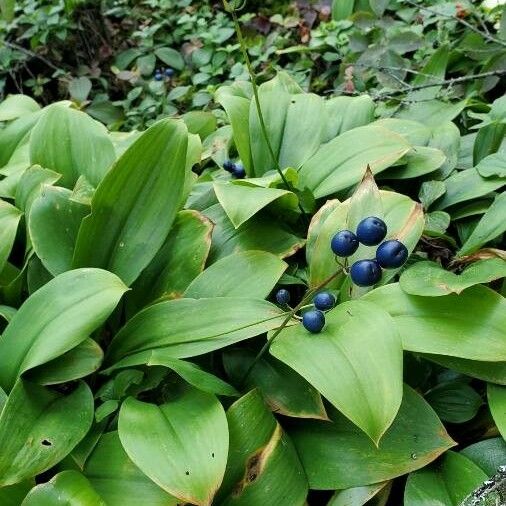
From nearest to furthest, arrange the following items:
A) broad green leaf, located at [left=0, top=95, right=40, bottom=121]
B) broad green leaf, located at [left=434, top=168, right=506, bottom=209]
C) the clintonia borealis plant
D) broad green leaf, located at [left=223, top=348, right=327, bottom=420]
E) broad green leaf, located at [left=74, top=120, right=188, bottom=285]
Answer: the clintonia borealis plant < broad green leaf, located at [left=223, top=348, right=327, bottom=420] < broad green leaf, located at [left=74, top=120, right=188, bottom=285] < broad green leaf, located at [left=434, top=168, right=506, bottom=209] < broad green leaf, located at [left=0, top=95, right=40, bottom=121]

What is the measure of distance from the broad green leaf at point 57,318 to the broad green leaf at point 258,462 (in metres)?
0.40

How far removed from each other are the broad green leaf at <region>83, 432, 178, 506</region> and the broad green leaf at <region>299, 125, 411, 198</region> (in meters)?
0.96

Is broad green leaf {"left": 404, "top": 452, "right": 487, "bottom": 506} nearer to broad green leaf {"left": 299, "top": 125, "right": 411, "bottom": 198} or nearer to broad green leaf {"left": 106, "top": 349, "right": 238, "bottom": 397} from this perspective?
broad green leaf {"left": 106, "top": 349, "right": 238, "bottom": 397}

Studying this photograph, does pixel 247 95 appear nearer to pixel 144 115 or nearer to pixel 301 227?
pixel 301 227

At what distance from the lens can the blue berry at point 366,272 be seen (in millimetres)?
1354

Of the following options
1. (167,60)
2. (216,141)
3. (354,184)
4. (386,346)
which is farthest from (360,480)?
(167,60)

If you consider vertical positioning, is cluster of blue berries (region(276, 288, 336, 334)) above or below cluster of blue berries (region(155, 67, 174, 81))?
above

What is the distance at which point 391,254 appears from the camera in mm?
1343

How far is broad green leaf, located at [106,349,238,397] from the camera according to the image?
1.52 meters

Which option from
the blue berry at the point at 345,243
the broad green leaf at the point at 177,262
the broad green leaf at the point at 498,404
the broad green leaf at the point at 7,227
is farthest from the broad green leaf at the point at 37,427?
the broad green leaf at the point at 498,404

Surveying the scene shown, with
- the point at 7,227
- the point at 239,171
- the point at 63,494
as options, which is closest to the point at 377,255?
the point at 63,494

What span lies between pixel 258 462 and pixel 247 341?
37cm

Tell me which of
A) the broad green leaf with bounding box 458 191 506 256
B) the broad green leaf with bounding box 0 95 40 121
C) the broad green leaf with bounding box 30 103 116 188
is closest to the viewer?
the broad green leaf with bounding box 458 191 506 256

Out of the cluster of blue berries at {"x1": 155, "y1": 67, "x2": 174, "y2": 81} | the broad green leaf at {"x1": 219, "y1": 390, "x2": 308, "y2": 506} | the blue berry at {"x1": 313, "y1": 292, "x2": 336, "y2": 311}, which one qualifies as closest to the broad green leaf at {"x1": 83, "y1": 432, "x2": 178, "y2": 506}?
the broad green leaf at {"x1": 219, "y1": 390, "x2": 308, "y2": 506}
